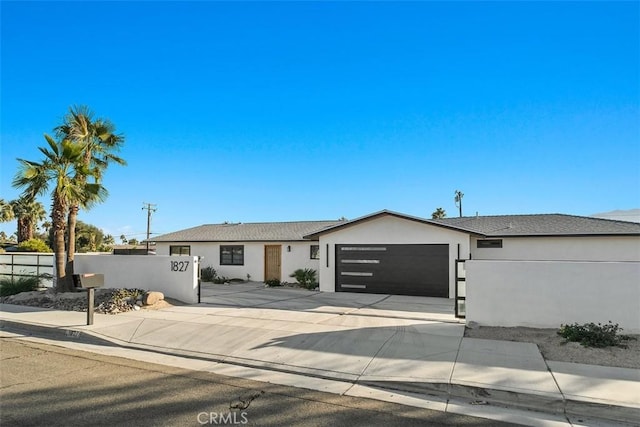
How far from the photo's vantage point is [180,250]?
2475 centimetres

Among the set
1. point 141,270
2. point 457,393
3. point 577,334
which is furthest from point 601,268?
point 141,270

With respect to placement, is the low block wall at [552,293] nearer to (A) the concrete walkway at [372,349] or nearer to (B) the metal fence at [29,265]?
(A) the concrete walkway at [372,349]

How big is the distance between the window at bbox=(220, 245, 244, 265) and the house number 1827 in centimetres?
870

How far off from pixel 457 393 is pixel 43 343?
27.4 feet

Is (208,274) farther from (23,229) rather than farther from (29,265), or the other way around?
(23,229)

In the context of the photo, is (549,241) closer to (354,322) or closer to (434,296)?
(434,296)

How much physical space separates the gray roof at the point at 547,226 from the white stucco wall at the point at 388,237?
0.57 metres

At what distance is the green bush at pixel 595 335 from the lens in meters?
7.65

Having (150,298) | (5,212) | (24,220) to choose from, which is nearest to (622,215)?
(150,298)

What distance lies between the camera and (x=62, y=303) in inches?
522

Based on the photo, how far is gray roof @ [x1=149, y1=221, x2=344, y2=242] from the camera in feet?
73.4

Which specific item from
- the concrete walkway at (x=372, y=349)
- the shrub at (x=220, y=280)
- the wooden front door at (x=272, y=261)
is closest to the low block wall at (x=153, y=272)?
the concrete walkway at (x=372, y=349)

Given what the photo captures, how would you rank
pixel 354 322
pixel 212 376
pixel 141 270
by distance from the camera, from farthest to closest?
pixel 141 270
pixel 354 322
pixel 212 376

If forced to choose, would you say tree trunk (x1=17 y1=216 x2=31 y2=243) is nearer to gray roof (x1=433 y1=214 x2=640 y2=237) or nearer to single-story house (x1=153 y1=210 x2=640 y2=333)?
single-story house (x1=153 y1=210 x2=640 y2=333)
